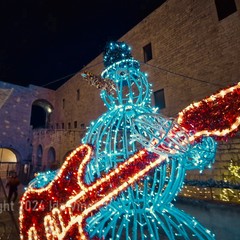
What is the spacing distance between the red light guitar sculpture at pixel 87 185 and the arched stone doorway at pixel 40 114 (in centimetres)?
1907

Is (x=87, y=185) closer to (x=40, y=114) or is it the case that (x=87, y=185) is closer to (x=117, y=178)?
→ (x=117, y=178)

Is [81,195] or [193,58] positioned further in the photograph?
[193,58]

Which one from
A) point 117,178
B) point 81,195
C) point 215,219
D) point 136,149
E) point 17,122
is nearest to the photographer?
point 117,178

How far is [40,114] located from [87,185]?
21.9 metres

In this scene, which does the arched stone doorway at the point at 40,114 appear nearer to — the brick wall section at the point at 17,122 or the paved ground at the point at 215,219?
the brick wall section at the point at 17,122

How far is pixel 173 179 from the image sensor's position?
2.12 m

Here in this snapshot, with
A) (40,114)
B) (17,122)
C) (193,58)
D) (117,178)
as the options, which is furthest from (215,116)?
(40,114)

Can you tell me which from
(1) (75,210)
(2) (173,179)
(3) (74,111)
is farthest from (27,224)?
(3) (74,111)

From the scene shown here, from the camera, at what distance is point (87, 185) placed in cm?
185

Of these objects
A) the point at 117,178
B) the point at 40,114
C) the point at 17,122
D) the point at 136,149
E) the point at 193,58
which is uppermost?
the point at 40,114

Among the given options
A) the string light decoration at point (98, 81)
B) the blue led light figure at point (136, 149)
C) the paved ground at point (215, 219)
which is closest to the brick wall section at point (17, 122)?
the paved ground at point (215, 219)

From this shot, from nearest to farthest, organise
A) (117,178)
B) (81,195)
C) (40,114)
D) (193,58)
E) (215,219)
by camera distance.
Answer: (117,178)
(81,195)
(215,219)
(193,58)
(40,114)

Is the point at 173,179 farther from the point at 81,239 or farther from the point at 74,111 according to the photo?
the point at 74,111

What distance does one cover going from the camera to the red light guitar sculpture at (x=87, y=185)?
1.39m
